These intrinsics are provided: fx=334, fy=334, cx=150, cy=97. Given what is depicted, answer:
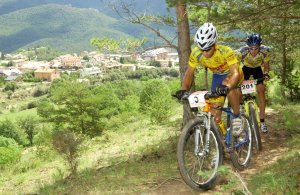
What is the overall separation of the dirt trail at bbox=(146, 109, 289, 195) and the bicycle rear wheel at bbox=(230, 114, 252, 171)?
156 millimetres

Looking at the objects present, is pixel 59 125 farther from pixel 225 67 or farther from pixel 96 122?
pixel 225 67

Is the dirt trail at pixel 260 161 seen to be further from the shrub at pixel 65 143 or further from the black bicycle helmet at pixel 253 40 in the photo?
the shrub at pixel 65 143

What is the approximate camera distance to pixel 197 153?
4531 mm

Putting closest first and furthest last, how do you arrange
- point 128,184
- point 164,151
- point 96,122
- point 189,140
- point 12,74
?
point 189,140
point 128,184
point 164,151
point 96,122
point 12,74

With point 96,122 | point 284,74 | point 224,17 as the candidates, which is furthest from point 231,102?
point 96,122

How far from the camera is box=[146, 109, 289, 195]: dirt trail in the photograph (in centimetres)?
491

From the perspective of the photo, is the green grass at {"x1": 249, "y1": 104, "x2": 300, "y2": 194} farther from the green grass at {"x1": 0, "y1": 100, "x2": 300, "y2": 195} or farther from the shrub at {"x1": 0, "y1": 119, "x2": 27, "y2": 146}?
the shrub at {"x1": 0, "y1": 119, "x2": 27, "y2": 146}

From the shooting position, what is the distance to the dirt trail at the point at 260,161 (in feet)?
16.1

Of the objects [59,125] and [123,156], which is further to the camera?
[59,125]

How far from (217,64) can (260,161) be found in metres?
2.27

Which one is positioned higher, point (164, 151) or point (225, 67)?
point (225, 67)

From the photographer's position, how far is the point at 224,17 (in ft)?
24.9

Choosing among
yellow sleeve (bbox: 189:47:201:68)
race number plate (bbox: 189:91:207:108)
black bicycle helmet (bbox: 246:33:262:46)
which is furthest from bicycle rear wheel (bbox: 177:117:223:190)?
black bicycle helmet (bbox: 246:33:262:46)

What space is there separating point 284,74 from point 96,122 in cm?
2508
